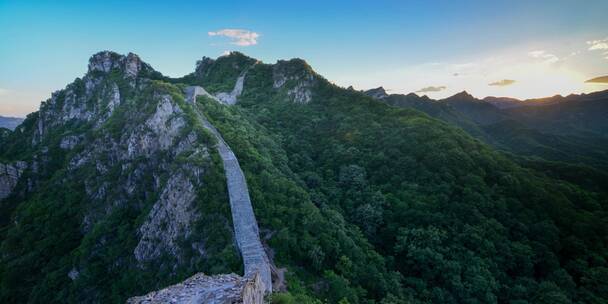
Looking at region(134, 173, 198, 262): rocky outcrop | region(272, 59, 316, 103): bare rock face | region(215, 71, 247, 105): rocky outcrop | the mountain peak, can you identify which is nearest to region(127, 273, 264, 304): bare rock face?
region(134, 173, 198, 262): rocky outcrop

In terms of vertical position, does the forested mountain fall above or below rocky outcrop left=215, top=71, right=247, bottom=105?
below

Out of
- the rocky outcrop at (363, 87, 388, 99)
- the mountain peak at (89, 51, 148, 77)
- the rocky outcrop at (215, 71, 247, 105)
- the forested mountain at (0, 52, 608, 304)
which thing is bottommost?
the forested mountain at (0, 52, 608, 304)

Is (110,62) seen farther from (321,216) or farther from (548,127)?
(548,127)

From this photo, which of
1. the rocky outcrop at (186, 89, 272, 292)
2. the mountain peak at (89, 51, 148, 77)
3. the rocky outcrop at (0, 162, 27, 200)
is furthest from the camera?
the mountain peak at (89, 51, 148, 77)

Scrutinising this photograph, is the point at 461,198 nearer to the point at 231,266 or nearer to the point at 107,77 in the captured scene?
the point at 231,266

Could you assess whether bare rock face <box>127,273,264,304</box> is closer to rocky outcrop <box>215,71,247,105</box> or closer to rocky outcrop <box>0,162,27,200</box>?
rocky outcrop <box>215,71,247,105</box>

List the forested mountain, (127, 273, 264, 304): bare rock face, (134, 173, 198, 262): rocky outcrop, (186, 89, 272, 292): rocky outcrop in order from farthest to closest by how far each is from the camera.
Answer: (134, 173, 198, 262): rocky outcrop, the forested mountain, (186, 89, 272, 292): rocky outcrop, (127, 273, 264, 304): bare rock face

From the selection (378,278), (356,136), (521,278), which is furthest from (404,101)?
(378,278)

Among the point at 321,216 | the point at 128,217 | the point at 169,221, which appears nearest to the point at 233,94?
the point at 128,217
